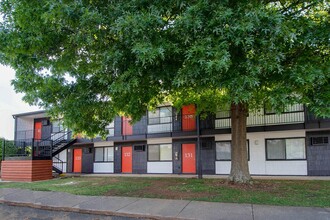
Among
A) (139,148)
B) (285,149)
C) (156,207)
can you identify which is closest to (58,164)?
(139,148)

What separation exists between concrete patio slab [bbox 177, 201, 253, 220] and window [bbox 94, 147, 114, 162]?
1387 cm

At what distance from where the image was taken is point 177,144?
19.1 metres

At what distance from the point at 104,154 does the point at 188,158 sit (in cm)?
702

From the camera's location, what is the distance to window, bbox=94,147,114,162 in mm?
21562

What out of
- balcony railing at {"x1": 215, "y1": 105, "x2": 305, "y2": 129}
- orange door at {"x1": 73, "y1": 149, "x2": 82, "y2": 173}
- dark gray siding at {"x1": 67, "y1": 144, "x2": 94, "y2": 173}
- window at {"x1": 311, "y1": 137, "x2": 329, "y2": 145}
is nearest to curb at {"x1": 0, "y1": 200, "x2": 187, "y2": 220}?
balcony railing at {"x1": 215, "y1": 105, "x2": 305, "y2": 129}

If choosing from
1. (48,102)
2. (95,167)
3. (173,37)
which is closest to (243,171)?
(173,37)

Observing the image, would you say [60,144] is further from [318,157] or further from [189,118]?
[318,157]

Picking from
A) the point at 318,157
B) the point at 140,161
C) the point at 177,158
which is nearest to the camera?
the point at 318,157

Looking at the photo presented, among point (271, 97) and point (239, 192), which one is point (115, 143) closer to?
point (239, 192)

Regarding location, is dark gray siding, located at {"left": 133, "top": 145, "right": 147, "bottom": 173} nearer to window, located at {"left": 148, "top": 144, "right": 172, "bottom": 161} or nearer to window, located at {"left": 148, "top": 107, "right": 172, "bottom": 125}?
window, located at {"left": 148, "top": 144, "right": 172, "bottom": 161}

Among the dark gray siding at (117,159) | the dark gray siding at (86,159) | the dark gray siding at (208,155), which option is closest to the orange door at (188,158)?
the dark gray siding at (208,155)

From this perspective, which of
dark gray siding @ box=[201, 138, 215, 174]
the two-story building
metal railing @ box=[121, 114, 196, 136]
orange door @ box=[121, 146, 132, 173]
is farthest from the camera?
orange door @ box=[121, 146, 132, 173]

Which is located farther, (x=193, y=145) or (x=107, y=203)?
(x=193, y=145)

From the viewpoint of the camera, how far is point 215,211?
766 centimetres
